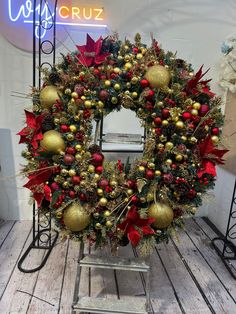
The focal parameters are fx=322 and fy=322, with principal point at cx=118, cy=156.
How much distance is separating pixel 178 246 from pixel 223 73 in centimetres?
133

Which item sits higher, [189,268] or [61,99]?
[61,99]

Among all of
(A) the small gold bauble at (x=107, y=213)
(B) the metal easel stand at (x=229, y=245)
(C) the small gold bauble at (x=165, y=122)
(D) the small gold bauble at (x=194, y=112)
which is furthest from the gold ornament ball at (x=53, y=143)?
(B) the metal easel stand at (x=229, y=245)

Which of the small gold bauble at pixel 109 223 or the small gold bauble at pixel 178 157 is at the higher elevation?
the small gold bauble at pixel 178 157

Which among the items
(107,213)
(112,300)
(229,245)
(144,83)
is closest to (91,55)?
(144,83)

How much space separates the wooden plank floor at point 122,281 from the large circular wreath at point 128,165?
1.67ft

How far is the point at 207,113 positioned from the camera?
1.42m

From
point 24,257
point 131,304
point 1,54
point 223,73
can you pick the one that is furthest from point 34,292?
point 223,73

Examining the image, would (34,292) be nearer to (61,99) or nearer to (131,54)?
(61,99)

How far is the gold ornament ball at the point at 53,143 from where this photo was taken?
1387mm

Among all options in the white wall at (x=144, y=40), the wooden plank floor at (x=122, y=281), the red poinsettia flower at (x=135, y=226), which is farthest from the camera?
the white wall at (x=144, y=40)

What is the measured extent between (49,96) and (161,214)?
728 millimetres

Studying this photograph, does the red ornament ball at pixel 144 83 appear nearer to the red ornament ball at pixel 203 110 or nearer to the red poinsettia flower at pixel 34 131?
the red ornament ball at pixel 203 110

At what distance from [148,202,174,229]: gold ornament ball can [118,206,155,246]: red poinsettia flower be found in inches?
1.0

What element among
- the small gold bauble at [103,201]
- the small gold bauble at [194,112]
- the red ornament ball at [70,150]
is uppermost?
the small gold bauble at [194,112]
